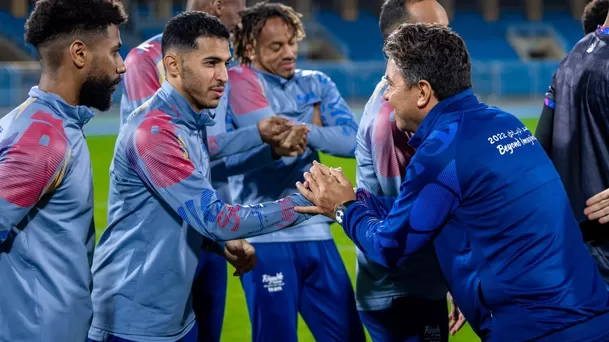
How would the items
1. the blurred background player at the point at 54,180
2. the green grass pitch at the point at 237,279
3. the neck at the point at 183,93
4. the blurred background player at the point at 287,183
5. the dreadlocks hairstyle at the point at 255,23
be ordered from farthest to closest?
1. the green grass pitch at the point at 237,279
2. the dreadlocks hairstyle at the point at 255,23
3. the blurred background player at the point at 287,183
4. the neck at the point at 183,93
5. the blurred background player at the point at 54,180

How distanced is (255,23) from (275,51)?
0.22 meters

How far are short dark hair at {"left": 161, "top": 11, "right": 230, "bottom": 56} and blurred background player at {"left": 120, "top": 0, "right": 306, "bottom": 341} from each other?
2.11 feet

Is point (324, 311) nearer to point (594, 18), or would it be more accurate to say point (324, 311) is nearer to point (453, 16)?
point (594, 18)

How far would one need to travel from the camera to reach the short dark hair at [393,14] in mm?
4105

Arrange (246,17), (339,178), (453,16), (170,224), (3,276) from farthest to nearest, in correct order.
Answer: (453,16), (246,17), (170,224), (339,178), (3,276)

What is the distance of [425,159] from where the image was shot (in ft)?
9.37

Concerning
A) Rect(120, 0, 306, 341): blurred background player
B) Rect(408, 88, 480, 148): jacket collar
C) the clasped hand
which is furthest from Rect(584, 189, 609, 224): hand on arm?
Rect(120, 0, 306, 341): blurred background player

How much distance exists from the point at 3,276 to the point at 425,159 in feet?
5.09

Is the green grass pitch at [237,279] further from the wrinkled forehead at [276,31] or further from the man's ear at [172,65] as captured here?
the man's ear at [172,65]

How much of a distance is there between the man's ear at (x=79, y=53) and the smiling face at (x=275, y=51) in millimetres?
1790

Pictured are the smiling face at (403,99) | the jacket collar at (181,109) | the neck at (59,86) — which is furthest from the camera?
the jacket collar at (181,109)

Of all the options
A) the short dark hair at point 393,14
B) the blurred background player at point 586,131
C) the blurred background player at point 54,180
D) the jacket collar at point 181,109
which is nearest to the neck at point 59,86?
the blurred background player at point 54,180

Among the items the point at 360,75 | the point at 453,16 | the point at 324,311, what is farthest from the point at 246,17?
the point at 453,16

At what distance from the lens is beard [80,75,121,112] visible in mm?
3300
